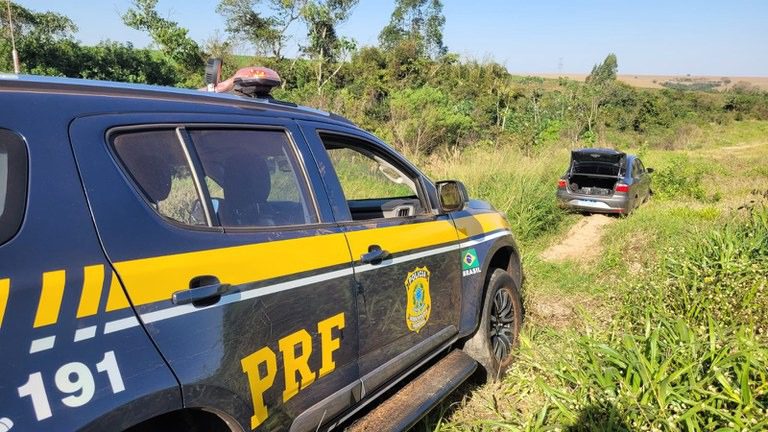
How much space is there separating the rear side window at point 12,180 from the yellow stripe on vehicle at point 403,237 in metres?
1.30

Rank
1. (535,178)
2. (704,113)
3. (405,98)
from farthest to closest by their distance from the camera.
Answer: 1. (704,113)
2. (405,98)
3. (535,178)

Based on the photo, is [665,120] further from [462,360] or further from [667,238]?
[462,360]

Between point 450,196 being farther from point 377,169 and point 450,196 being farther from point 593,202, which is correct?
point 593,202

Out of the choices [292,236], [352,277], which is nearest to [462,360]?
[352,277]

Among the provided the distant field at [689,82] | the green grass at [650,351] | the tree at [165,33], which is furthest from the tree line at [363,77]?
the distant field at [689,82]

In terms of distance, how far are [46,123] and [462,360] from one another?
2618 mm

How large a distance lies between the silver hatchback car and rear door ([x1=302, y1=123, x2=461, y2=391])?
8.70m

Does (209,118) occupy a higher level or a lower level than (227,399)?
higher

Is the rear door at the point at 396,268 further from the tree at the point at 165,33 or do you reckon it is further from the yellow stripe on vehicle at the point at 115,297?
the tree at the point at 165,33

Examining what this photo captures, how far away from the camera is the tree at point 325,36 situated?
26828 millimetres

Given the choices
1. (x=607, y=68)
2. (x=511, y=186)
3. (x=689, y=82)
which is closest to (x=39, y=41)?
(x=511, y=186)

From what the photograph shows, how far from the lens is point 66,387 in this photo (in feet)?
4.32

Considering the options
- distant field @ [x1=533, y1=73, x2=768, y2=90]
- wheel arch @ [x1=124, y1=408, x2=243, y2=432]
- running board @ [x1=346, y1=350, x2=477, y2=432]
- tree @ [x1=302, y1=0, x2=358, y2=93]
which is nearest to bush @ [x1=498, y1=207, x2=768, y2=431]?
running board @ [x1=346, y1=350, x2=477, y2=432]

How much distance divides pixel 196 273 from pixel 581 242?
878cm
